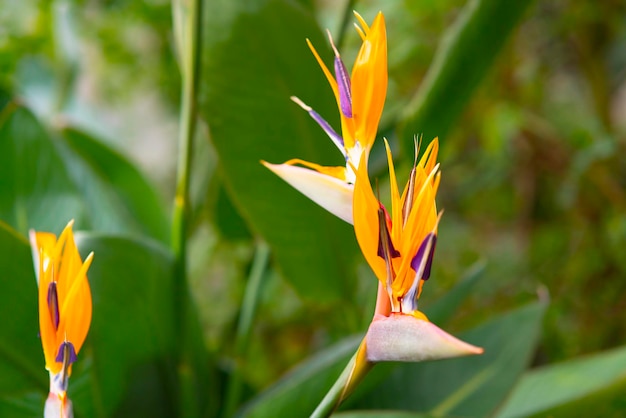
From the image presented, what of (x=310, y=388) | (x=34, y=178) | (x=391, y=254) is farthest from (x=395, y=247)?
(x=34, y=178)

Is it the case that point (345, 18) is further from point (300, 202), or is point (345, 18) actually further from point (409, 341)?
point (409, 341)

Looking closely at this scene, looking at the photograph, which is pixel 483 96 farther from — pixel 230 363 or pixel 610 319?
pixel 230 363

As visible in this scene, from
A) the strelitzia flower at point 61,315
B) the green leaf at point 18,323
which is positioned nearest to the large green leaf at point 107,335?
the green leaf at point 18,323

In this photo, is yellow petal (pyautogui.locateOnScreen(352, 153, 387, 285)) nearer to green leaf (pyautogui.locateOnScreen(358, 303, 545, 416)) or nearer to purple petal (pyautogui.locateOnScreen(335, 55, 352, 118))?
purple petal (pyautogui.locateOnScreen(335, 55, 352, 118))

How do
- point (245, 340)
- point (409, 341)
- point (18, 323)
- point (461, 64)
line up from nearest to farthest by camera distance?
point (409, 341)
point (18, 323)
point (461, 64)
point (245, 340)

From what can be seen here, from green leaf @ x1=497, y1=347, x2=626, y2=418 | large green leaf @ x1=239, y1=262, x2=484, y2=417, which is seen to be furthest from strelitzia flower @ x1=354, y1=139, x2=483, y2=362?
green leaf @ x1=497, y1=347, x2=626, y2=418

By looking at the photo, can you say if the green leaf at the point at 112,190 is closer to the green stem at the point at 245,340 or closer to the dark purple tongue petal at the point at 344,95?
the green stem at the point at 245,340
